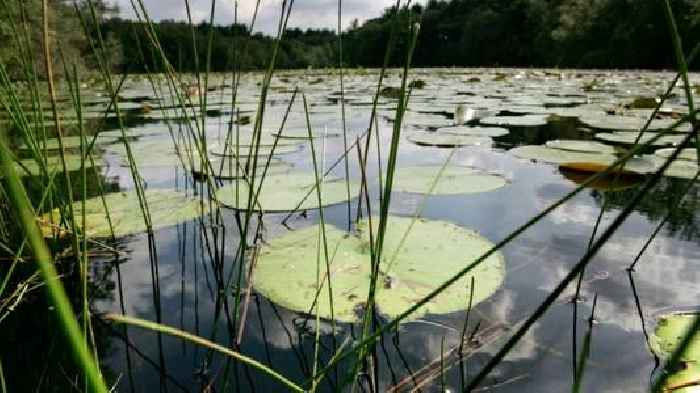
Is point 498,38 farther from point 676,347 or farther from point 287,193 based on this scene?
point 676,347

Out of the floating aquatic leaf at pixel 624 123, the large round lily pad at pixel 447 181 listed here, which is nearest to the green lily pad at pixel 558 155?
the large round lily pad at pixel 447 181

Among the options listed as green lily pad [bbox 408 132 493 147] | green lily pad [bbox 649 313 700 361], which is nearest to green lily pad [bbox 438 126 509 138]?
green lily pad [bbox 408 132 493 147]

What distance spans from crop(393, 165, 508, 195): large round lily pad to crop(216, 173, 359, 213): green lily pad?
0.15 m

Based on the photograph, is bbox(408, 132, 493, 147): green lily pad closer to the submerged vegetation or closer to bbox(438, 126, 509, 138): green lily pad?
bbox(438, 126, 509, 138): green lily pad

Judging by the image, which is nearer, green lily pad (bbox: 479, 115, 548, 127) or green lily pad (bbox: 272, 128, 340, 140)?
green lily pad (bbox: 272, 128, 340, 140)

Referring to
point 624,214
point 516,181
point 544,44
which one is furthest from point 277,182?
point 544,44

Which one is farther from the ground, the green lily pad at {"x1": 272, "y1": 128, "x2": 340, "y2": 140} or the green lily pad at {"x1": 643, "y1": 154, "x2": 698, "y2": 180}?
the green lily pad at {"x1": 272, "y1": 128, "x2": 340, "y2": 140}

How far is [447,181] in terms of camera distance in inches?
52.7

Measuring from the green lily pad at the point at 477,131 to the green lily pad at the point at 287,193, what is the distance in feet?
3.14

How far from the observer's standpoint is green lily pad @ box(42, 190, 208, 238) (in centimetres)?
104

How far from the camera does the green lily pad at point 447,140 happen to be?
194 centimetres

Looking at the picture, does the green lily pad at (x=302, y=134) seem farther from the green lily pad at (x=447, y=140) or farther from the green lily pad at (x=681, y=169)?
the green lily pad at (x=681, y=169)

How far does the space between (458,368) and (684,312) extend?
0.34 meters

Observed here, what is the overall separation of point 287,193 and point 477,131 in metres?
1.27
